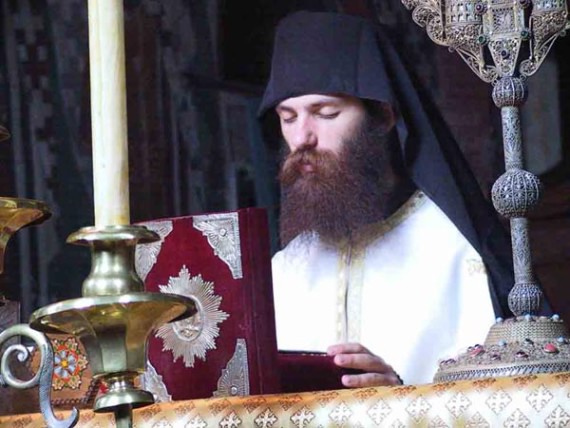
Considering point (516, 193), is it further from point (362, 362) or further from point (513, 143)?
point (362, 362)

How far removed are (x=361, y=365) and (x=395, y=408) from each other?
3.04ft

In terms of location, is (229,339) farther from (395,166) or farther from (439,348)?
(395,166)

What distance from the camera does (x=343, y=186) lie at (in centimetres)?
573

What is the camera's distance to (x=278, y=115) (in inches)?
231

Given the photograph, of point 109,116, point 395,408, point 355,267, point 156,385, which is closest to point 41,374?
point 109,116

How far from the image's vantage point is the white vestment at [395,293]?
5.28 meters

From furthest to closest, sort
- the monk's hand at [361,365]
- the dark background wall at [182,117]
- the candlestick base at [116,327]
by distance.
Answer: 1. the dark background wall at [182,117]
2. the monk's hand at [361,365]
3. the candlestick base at [116,327]

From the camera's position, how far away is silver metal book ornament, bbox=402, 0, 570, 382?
344 cm

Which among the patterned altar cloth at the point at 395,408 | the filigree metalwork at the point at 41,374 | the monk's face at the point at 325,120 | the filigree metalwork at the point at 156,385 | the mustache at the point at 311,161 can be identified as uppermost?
the monk's face at the point at 325,120

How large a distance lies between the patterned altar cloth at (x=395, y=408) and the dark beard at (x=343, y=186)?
220 cm

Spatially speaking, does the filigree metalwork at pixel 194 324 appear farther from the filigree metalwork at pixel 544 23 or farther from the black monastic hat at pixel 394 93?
the black monastic hat at pixel 394 93

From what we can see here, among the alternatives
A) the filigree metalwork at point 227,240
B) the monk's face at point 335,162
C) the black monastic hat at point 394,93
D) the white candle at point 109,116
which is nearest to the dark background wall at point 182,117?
the black monastic hat at point 394,93

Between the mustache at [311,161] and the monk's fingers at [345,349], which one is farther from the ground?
the mustache at [311,161]

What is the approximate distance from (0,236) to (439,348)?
2.71 meters
